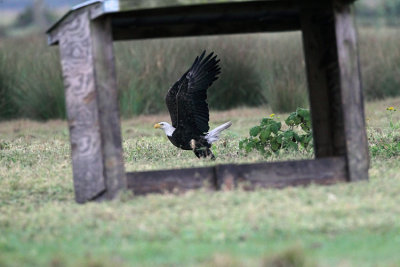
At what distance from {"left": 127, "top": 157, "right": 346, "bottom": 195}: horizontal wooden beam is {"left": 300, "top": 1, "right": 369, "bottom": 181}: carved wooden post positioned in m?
0.16

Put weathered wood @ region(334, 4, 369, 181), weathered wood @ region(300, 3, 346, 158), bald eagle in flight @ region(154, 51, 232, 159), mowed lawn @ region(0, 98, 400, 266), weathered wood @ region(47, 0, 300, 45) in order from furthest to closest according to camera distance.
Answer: bald eagle in flight @ region(154, 51, 232, 159)
weathered wood @ region(300, 3, 346, 158)
weathered wood @ region(47, 0, 300, 45)
weathered wood @ region(334, 4, 369, 181)
mowed lawn @ region(0, 98, 400, 266)

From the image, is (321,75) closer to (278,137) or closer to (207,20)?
(207,20)

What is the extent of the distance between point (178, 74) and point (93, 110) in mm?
7661

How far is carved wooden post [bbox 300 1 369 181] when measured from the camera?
5242mm

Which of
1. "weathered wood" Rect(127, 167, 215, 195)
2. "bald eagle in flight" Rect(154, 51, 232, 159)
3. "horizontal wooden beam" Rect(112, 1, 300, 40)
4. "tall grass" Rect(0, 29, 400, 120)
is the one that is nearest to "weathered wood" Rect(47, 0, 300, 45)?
"horizontal wooden beam" Rect(112, 1, 300, 40)

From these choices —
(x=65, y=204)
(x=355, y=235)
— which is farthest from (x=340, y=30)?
(x=65, y=204)

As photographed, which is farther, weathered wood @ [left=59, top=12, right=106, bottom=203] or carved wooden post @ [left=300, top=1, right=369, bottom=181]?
carved wooden post @ [left=300, top=1, right=369, bottom=181]

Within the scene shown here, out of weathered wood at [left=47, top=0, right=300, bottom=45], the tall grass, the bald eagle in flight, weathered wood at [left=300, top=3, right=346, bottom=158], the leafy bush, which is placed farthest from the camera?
the tall grass

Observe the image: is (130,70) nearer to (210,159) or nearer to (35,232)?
(210,159)

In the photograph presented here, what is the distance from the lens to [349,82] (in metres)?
5.24

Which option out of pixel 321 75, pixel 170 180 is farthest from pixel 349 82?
pixel 170 180

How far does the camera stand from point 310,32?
595 centimetres

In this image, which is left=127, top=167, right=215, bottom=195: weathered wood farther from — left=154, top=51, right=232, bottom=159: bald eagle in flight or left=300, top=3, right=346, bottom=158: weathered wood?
left=154, top=51, right=232, bottom=159: bald eagle in flight

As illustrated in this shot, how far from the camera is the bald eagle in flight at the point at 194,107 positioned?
7738 mm
